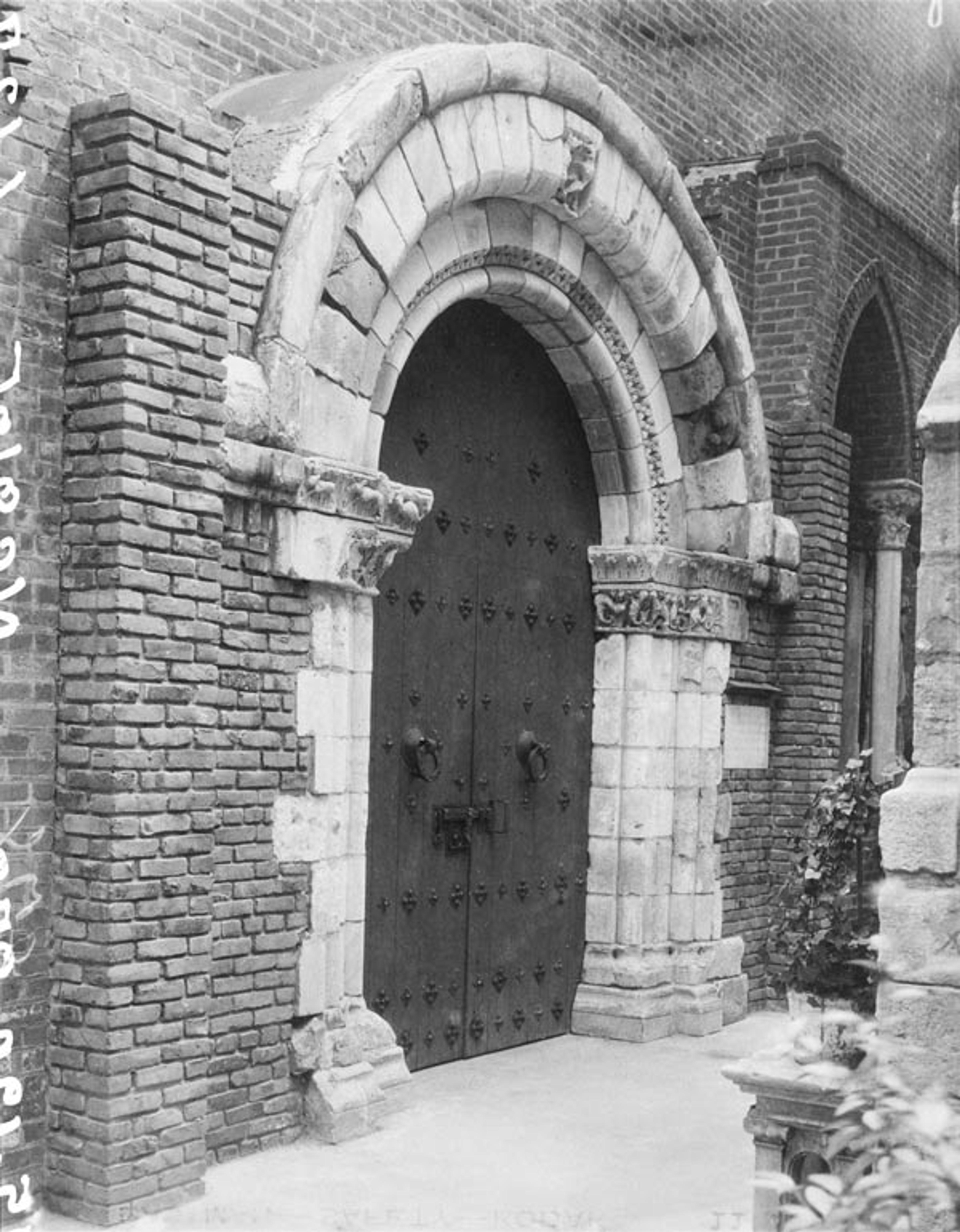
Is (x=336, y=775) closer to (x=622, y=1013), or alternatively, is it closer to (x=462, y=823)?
(x=462, y=823)

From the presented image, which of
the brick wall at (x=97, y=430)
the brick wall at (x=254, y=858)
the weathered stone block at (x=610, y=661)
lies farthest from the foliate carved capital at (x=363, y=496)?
the weathered stone block at (x=610, y=661)

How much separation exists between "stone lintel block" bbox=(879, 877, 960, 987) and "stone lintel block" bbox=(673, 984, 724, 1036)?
3.89 metres

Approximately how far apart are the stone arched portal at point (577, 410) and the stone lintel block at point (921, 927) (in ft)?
7.65

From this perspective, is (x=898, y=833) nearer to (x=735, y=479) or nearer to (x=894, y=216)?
(x=735, y=479)

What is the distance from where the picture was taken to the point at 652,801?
28.3 ft

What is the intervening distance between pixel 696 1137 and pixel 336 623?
2.44 metres

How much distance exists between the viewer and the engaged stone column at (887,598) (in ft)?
39.3

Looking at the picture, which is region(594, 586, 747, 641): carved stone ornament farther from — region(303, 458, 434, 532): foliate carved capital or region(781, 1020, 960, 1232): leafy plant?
region(781, 1020, 960, 1232): leafy plant

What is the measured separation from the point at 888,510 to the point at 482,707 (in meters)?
5.15

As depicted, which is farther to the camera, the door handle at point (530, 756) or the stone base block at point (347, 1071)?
the door handle at point (530, 756)

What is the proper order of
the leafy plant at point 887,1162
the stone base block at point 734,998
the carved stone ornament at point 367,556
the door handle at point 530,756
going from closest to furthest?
the leafy plant at point 887,1162 < the carved stone ornament at point 367,556 < the door handle at point 530,756 < the stone base block at point 734,998

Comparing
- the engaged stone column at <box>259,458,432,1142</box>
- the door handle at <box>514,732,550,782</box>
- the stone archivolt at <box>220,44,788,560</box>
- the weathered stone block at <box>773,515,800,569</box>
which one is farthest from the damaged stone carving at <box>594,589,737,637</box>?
the engaged stone column at <box>259,458,432,1142</box>

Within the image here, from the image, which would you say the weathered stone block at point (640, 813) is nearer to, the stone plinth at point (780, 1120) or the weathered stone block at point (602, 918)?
the weathered stone block at point (602, 918)

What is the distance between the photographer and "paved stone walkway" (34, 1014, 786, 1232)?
547cm
